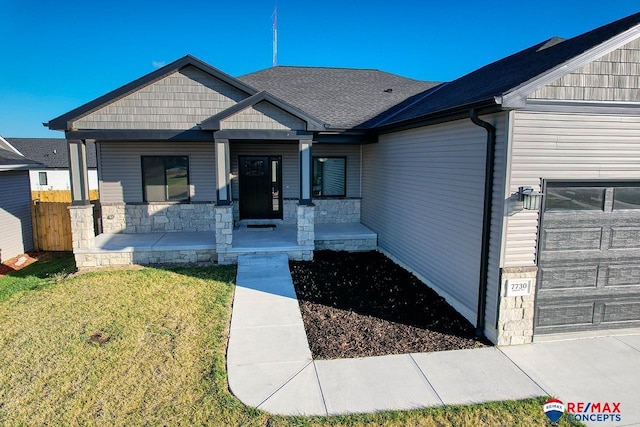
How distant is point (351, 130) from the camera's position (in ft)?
33.8

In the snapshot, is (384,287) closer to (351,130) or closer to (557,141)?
(557,141)

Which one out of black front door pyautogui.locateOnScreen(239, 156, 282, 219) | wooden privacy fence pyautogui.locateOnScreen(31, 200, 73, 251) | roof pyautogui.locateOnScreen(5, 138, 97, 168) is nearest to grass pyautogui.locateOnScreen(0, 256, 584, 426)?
wooden privacy fence pyautogui.locateOnScreen(31, 200, 73, 251)

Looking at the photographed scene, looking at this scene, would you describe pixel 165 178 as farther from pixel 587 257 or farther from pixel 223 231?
pixel 587 257

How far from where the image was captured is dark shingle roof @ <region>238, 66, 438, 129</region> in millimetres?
11125

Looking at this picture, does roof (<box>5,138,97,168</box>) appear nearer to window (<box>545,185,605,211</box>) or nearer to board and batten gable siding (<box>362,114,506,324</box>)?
board and batten gable siding (<box>362,114,506,324</box>)

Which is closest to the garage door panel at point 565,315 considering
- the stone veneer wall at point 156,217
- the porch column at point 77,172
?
the stone veneer wall at point 156,217

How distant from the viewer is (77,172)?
8.87 metres

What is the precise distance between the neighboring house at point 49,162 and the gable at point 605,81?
32.2 metres

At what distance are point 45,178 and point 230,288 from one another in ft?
102

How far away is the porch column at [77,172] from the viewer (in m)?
8.84

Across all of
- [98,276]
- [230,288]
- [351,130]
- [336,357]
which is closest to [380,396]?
[336,357]

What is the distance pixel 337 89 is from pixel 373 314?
29.0ft

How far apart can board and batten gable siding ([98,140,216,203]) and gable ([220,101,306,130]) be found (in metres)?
2.63

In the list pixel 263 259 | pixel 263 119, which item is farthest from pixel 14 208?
pixel 263 119
